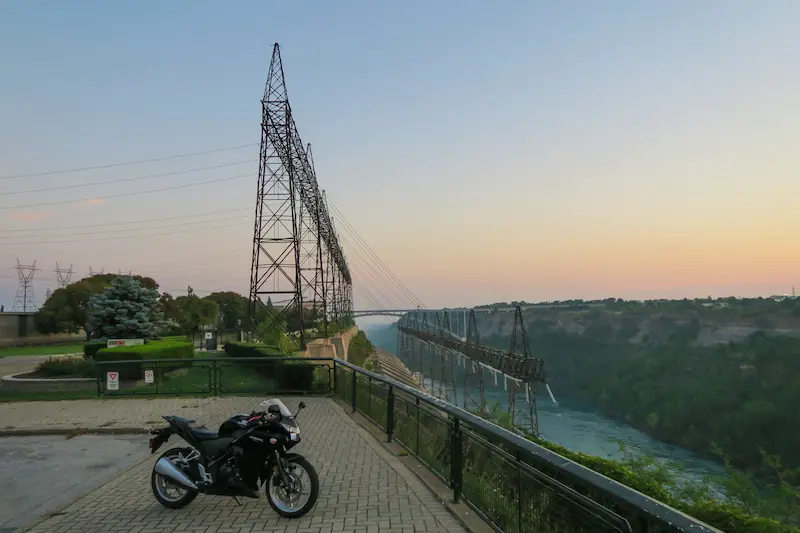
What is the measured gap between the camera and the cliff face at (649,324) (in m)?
86.2

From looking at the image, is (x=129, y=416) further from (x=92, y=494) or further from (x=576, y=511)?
(x=576, y=511)

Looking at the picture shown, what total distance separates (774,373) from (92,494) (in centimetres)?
7971

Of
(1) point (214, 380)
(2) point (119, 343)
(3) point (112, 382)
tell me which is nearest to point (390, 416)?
(1) point (214, 380)

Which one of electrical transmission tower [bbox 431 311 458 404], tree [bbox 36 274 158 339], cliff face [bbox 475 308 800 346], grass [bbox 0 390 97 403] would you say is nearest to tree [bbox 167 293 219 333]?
tree [bbox 36 274 158 339]

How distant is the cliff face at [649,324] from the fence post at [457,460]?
76493 mm

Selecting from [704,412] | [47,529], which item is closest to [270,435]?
[47,529]

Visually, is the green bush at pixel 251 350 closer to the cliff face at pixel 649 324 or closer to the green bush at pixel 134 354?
the green bush at pixel 134 354

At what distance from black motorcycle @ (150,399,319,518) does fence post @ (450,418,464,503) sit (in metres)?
1.42

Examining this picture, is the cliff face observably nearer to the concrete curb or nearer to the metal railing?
the concrete curb

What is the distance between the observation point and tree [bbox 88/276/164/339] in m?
27.1

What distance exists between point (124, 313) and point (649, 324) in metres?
98.6

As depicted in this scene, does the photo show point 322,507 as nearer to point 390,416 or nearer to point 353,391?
point 390,416

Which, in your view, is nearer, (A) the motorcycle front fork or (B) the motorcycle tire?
(A) the motorcycle front fork

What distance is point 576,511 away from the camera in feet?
11.7
